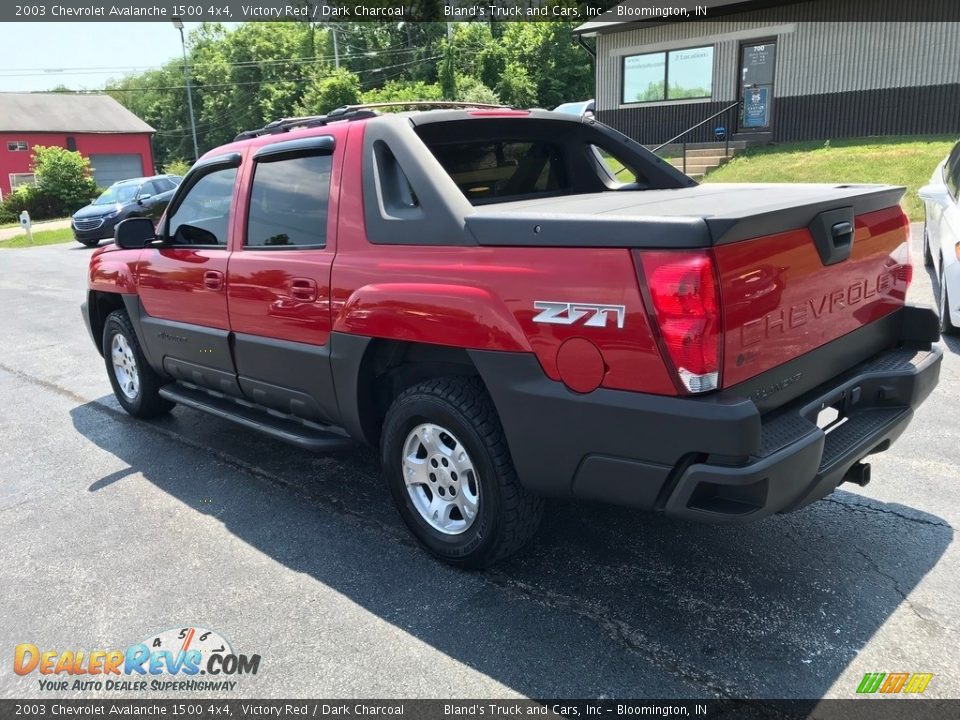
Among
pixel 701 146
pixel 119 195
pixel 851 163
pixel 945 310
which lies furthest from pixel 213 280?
pixel 119 195

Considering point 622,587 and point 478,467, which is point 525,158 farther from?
point 622,587

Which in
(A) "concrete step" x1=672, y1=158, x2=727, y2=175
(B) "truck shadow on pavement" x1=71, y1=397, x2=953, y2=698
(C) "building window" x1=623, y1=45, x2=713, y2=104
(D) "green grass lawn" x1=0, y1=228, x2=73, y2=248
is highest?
(C) "building window" x1=623, y1=45, x2=713, y2=104

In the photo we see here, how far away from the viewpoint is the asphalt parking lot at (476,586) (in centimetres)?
269

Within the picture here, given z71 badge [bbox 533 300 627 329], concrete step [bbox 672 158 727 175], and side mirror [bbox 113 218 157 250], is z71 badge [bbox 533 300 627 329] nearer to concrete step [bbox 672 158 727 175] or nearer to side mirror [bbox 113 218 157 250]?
side mirror [bbox 113 218 157 250]

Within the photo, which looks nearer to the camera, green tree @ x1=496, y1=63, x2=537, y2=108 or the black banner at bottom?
the black banner at bottom

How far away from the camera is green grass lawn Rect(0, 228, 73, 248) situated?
80.1ft

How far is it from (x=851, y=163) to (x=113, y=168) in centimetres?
4904

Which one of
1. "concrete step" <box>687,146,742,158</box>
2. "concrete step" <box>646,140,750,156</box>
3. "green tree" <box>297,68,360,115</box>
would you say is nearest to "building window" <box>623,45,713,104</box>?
"concrete step" <box>646,140,750,156</box>

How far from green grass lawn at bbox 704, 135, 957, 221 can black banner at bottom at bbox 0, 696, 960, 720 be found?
11.8m

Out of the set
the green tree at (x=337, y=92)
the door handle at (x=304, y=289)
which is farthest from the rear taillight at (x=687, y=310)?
the green tree at (x=337, y=92)

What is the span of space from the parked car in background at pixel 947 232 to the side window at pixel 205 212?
5483 mm

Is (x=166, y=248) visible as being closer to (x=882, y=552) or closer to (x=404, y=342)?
(x=404, y=342)

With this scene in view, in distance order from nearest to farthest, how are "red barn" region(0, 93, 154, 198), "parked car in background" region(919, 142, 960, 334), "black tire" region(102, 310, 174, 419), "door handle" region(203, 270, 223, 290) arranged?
1. "door handle" region(203, 270, 223, 290)
2. "black tire" region(102, 310, 174, 419)
3. "parked car in background" region(919, 142, 960, 334)
4. "red barn" region(0, 93, 154, 198)

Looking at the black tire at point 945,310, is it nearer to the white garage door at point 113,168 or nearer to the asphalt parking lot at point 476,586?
the asphalt parking lot at point 476,586
